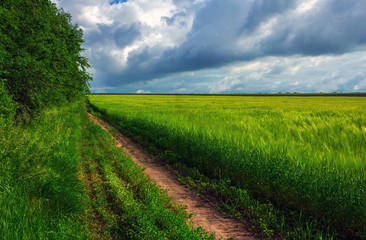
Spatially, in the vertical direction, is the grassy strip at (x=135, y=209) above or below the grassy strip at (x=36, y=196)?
below

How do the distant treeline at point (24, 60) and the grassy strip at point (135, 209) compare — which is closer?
the grassy strip at point (135, 209)

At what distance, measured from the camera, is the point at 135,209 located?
387 centimetres

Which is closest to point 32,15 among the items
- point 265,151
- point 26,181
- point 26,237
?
point 26,181

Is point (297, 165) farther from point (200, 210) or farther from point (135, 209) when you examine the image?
point (135, 209)

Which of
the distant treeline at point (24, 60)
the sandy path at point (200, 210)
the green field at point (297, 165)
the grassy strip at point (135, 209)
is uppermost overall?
the distant treeline at point (24, 60)

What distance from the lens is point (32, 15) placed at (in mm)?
9984

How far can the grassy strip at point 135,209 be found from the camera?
3.28 meters

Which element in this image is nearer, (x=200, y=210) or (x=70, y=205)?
(x=70, y=205)

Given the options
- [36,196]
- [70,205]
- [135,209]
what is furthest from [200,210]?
[36,196]

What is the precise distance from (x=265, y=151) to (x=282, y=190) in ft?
4.01

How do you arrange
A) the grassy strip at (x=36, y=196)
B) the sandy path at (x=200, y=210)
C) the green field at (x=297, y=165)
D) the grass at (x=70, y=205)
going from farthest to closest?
the sandy path at (x=200, y=210), the green field at (x=297, y=165), the grass at (x=70, y=205), the grassy strip at (x=36, y=196)

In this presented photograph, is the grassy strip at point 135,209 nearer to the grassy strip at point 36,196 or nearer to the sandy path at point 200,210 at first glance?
the sandy path at point 200,210

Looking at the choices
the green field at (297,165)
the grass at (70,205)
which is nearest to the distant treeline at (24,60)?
the grass at (70,205)

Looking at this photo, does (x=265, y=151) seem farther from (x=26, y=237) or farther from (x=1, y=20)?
(x=1, y=20)
